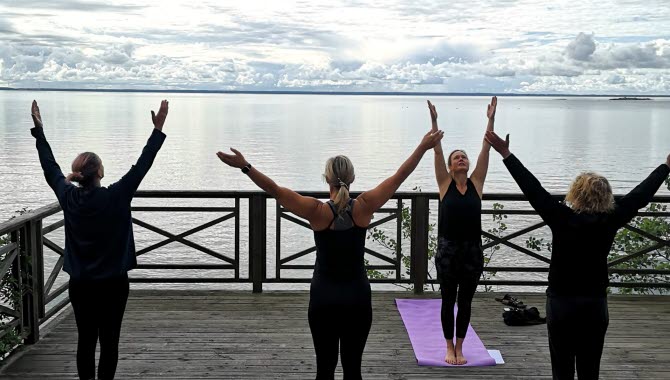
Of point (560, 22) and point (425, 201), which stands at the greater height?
point (560, 22)

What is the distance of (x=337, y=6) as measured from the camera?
54.9 metres

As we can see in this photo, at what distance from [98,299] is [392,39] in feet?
225

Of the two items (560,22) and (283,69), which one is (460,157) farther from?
(283,69)

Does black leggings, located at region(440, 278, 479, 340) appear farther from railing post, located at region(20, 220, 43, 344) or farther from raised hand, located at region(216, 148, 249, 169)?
railing post, located at region(20, 220, 43, 344)

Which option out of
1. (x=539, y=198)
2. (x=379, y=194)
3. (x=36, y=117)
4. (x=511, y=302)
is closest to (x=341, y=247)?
(x=379, y=194)

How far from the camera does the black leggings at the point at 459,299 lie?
512cm

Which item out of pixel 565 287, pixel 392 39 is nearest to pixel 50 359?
pixel 565 287

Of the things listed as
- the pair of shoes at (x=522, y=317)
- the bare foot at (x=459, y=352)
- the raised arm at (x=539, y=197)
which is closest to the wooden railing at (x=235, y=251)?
the pair of shoes at (x=522, y=317)

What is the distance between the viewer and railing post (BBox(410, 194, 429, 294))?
24.3ft

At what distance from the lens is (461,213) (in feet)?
16.5

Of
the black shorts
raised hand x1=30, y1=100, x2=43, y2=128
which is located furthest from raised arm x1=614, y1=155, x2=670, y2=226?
raised hand x1=30, y1=100, x2=43, y2=128

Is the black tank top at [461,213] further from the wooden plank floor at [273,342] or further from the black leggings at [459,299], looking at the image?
the wooden plank floor at [273,342]

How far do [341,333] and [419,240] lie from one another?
3.87 metres

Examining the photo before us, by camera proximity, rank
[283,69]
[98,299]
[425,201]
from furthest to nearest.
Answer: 1. [283,69]
2. [425,201]
3. [98,299]
